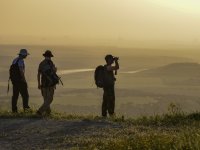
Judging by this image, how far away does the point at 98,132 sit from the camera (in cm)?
1784

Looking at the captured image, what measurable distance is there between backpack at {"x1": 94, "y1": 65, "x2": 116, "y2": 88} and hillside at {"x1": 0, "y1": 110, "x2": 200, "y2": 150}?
144cm

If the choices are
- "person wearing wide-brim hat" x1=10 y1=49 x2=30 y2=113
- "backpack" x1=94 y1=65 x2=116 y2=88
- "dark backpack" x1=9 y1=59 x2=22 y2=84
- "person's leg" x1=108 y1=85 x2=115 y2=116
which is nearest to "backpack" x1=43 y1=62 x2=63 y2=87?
"person wearing wide-brim hat" x1=10 y1=49 x2=30 y2=113

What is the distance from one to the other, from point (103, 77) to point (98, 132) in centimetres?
431

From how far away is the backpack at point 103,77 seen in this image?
71.7 feet

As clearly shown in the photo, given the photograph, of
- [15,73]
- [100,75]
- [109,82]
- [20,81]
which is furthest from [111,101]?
[15,73]

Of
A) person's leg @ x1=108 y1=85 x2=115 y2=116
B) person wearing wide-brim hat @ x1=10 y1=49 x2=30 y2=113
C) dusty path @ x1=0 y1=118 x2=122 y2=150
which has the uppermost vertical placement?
person wearing wide-brim hat @ x1=10 y1=49 x2=30 y2=113

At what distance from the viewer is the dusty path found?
54.4 ft

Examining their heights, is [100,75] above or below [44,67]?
below

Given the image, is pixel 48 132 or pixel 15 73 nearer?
pixel 48 132

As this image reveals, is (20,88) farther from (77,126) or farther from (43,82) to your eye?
(77,126)

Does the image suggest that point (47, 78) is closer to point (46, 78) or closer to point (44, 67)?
point (46, 78)

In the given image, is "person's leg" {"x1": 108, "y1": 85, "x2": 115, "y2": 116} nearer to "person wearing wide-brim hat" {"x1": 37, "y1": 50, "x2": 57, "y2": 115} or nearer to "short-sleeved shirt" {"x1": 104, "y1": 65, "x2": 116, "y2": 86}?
"short-sleeved shirt" {"x1": 104, "y1": 65, "x2": 116, "y2": 86}

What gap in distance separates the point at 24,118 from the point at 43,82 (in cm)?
134

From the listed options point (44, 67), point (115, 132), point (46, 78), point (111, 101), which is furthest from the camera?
point (111, 101)
